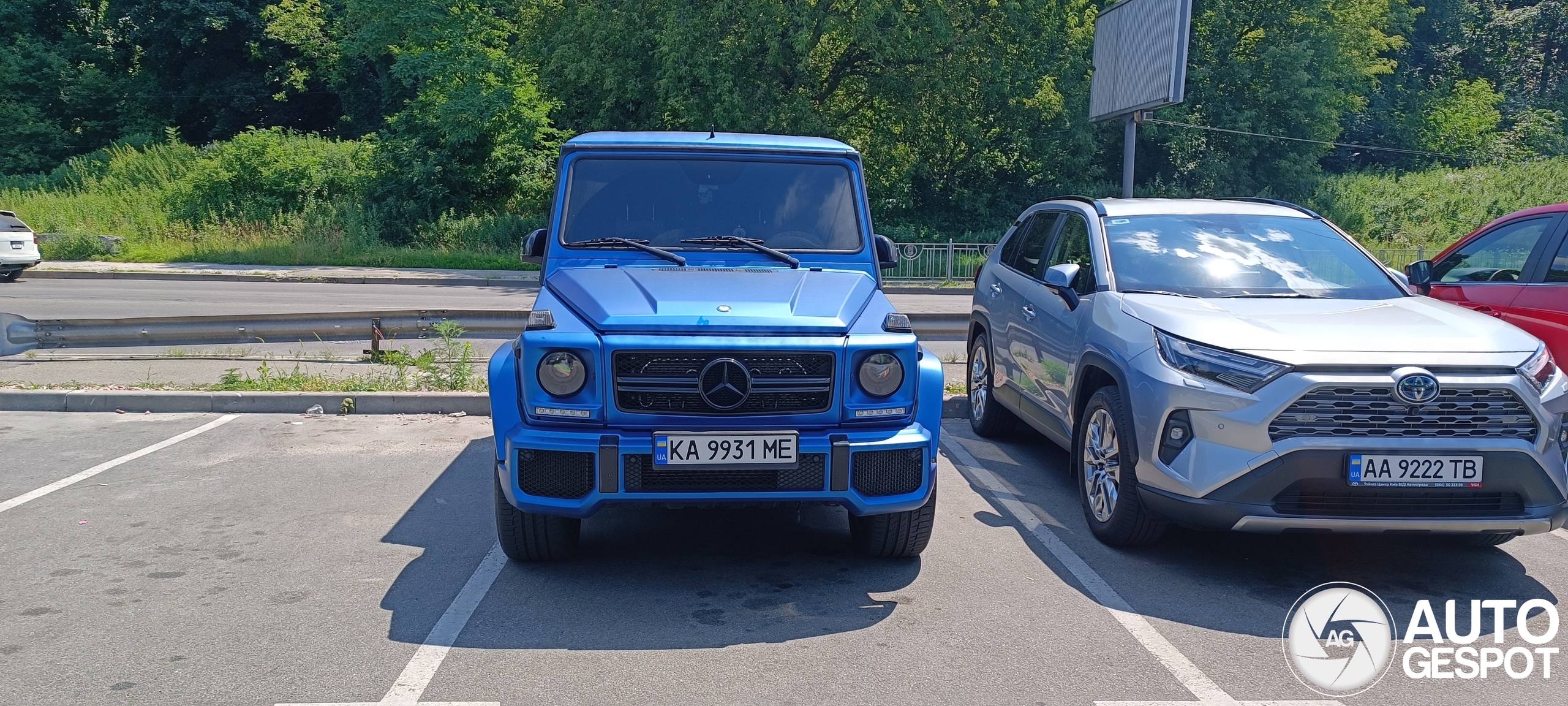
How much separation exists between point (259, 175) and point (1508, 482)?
107 ft

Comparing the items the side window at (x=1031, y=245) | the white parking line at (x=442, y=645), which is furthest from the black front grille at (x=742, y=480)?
the side window at (x=1031, y=245)

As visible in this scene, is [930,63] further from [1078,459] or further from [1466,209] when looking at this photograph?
[1078,459]

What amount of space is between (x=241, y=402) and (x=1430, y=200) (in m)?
40.5

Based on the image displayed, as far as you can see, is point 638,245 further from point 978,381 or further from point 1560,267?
point 1560,267

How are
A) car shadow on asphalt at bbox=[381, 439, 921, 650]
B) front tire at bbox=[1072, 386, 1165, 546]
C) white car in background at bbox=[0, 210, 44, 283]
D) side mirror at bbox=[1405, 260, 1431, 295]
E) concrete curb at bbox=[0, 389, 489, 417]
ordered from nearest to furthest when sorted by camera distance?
car shadow on asphalt at bbox=[381, 439, 921, 650], front tire at bbox=[1072, 386, 1165, 546], side mirror at bbox=[1405, 260, 1431, 295], concrete curb at bbox=[0, 389, 489, 417], white car in background at bbox=[0, 210, 44, 283]

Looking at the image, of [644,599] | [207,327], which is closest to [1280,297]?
[644,599]

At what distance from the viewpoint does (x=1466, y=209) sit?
3834 centimetres

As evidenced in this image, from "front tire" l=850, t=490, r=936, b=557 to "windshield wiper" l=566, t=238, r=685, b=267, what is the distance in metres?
1.66

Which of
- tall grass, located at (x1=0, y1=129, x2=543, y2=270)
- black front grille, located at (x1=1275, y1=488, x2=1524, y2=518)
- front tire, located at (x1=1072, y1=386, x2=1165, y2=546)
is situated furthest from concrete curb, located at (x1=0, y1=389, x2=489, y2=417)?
tall grass, located at (x1=0, y1=129, x2=543, y2=270)

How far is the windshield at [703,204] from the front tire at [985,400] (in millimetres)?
2571

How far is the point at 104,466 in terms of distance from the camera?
745cm

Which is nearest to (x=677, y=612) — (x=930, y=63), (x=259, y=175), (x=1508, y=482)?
(x=1508, y=482)

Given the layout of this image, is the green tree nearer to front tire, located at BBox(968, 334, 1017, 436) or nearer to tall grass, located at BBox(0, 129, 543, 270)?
tall grass, located at BBox(0, 129, 543, 270)

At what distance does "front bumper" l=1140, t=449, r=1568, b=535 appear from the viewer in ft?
16.2
